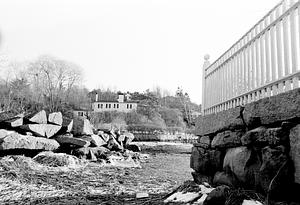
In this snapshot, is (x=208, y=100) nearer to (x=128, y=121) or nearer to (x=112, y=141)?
(x=112, y=141)

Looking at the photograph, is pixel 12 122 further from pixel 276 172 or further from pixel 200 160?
pixel 276 172

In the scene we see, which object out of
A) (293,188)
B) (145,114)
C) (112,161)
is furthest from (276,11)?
(145,114)

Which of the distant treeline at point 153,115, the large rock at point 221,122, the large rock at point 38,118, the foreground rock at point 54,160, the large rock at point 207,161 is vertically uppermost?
the distant treeline at point 153,115

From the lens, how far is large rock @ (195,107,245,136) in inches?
120

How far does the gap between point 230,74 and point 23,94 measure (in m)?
27.1

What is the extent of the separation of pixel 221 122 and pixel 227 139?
360mm

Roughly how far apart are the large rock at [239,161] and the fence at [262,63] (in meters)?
0.66

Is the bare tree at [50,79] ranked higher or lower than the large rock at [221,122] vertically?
higher

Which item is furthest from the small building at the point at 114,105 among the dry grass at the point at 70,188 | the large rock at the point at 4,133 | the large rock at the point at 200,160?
the large rock at the point at 200,160

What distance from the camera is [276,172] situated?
7.00 feet

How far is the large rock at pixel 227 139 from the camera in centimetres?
302

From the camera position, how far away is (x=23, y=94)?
26.3 meters

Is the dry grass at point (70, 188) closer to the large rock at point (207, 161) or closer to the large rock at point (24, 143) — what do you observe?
the large rock at point (207, 161)

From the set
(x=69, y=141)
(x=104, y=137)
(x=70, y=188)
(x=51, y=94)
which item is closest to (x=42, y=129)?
(x=69, y=141)
